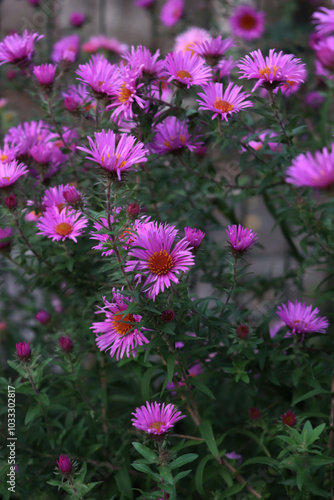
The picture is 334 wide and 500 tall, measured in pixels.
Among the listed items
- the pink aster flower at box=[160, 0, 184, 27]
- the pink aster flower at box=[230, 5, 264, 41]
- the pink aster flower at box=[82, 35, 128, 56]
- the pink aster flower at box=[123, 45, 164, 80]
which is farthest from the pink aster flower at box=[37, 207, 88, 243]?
the pink aster flower at box=[160, 0, 184, 27]

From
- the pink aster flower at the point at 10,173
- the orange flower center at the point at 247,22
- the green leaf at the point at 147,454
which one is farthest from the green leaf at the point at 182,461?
the orange flower center at the point at 247,22

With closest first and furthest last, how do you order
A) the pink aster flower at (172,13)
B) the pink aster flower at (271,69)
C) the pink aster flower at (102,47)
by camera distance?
the pink aster flower at (271,69), the pink aster flower at (102,47), the pink aster flower at (172,13)

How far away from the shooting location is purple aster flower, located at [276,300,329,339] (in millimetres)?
868

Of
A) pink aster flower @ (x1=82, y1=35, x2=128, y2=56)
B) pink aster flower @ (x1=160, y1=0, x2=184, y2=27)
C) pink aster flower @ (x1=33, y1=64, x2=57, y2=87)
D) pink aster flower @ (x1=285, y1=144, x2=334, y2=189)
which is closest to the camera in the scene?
pink aster flower @ (x1=285, y1=144, x2=334, y2=189)

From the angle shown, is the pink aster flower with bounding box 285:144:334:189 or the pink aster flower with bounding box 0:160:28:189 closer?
the pink aster flower with bounding box 285:144:334:189

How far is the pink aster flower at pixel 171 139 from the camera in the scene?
3.09 ft

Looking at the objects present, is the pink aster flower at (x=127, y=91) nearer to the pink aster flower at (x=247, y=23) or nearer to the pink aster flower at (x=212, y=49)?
the pink aster flower at (x=212, y=49)

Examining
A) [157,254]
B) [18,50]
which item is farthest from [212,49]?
[157,254]

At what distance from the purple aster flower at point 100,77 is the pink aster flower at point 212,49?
0.18m

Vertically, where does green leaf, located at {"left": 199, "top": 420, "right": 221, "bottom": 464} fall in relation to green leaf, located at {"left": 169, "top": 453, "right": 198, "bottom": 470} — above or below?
above

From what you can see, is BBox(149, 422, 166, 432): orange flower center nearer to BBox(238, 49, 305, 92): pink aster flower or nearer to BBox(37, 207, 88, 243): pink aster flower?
BBox(37, 207, 88, 243): pink aster flower

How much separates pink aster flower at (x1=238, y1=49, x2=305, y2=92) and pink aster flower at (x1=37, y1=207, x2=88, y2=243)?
0.32m

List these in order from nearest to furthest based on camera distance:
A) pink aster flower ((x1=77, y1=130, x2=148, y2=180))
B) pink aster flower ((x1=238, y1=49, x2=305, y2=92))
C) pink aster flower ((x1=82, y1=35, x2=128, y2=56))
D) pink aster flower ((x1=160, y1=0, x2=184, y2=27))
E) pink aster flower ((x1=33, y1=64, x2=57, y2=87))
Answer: pink aster flower ((x1=77, y1=130, x2=148, y2=180))
pink aster flower ((x1=238, y1=49, x2=305, y2=92))
pink aster flower ((x1=33, y1=64, x2=57, y2=87))
pink aster flower ((x1=82, y1=35, x2=128, y2=56))
pink aster flower ((x1=160, y1=0, x2=184, y2=27))

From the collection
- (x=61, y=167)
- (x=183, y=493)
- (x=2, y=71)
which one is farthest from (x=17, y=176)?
(x=2, y=71)
